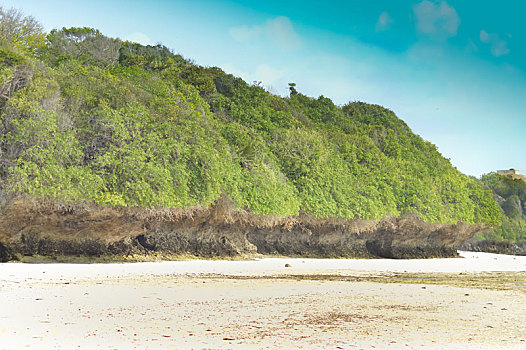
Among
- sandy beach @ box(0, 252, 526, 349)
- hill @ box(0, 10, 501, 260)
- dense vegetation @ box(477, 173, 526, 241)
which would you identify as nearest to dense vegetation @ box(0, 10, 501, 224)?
hill @ box(0, 10, 501, 260)

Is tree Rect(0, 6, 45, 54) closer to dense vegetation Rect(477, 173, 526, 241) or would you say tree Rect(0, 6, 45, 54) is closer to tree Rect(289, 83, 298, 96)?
tree Rect(289, 83, 298, 96)

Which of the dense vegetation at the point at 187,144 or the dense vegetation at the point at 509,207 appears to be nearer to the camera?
the dense vegetation at the point at 187,144

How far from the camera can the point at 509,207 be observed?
59.9 metres

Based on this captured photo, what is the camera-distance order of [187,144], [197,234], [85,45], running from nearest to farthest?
[187,144] < [197,234] < [85,45]

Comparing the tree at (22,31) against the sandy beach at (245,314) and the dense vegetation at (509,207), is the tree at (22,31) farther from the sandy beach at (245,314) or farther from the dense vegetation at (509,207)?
the dense vegetation at (509,207)

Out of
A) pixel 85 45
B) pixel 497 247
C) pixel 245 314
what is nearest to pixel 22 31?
pixel 85 45

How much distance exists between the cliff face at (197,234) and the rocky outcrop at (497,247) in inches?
861

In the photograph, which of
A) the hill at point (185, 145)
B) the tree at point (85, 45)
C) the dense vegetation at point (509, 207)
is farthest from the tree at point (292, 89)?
the dense vegetation at point (509, 207)

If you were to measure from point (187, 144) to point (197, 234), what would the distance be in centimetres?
364

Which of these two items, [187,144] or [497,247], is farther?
[497,247]

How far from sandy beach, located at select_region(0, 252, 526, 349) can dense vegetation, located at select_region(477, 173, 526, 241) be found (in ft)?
149

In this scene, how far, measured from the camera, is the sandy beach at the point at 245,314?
570 centimetres

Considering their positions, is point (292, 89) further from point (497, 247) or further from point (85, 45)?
point (497, 247)

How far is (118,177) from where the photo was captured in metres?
15.4
